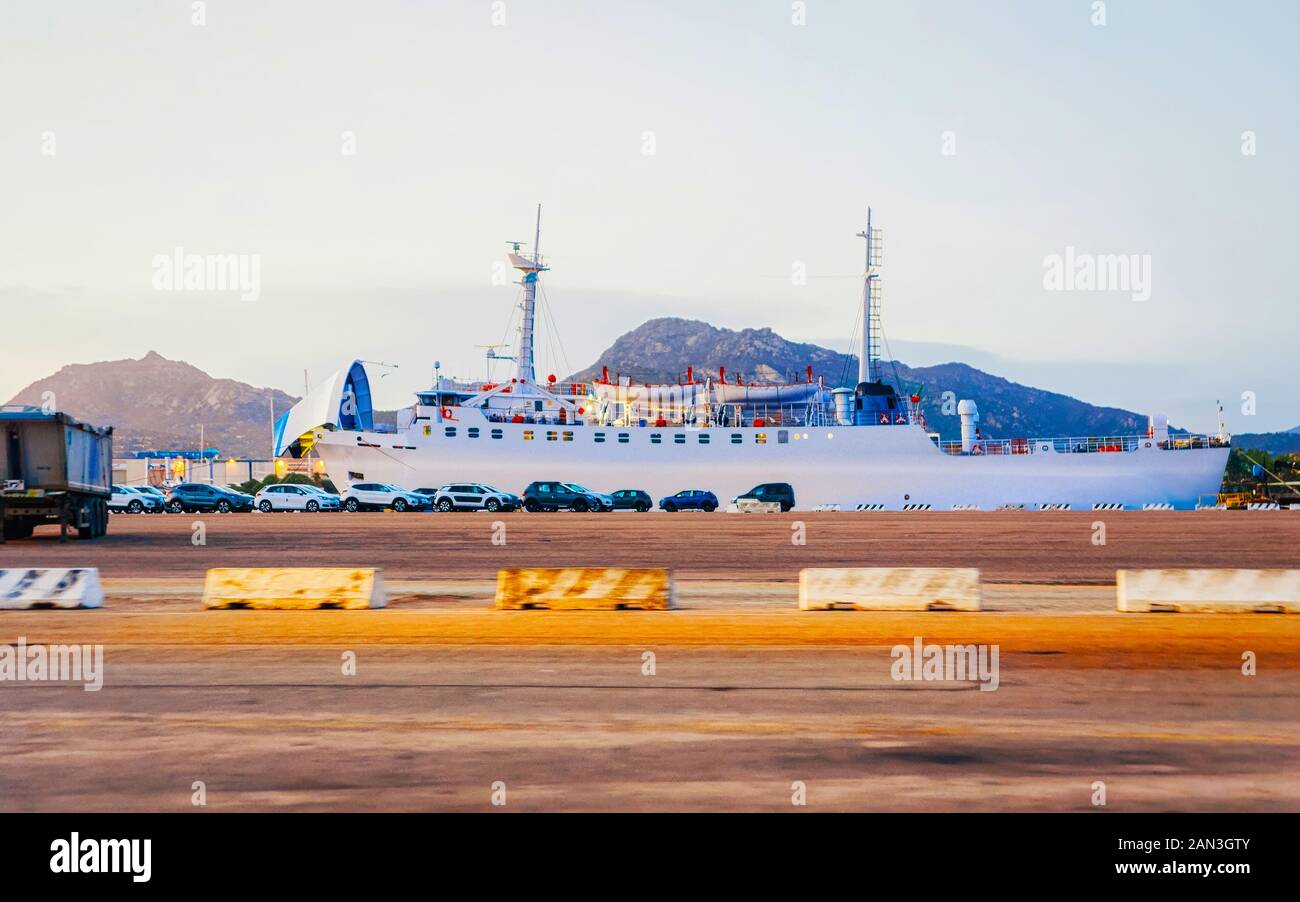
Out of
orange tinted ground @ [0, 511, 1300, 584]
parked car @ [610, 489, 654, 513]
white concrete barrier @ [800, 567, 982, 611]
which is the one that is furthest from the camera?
parked car @ [610, 489, 654, 513]

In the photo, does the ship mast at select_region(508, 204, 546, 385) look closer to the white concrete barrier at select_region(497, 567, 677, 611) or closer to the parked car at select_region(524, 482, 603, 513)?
the parked car at select_region(524, 482, 603, 513)

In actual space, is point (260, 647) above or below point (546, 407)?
below

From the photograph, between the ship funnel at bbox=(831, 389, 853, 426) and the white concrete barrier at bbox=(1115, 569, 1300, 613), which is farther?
the ship funnel at bbox=(831, 389, 853, 426)

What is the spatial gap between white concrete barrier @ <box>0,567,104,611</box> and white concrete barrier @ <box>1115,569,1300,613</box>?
1347 cm

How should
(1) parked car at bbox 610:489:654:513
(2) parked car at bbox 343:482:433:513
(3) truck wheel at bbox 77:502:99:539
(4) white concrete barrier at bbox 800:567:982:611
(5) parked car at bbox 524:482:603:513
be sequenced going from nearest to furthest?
(4) white concrete barrier at bbox 800:567:982:611, (3) truck wheel at bbox 77:502:99:539, (5) parked car at bbox 524:482:603:513, (2) parked car at bbox 343:482:433:513, (1) parked car at bbox 610:489:654:513

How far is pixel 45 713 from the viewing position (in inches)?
319

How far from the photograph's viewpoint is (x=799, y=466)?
77938 mm

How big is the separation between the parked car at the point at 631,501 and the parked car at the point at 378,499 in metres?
11.1

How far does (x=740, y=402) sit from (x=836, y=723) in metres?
80.1

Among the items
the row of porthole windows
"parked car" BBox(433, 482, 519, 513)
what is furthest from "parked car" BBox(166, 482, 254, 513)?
the row of porthole windows

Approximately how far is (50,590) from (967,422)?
74136mm

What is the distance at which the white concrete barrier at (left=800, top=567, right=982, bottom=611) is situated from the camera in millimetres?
14391
